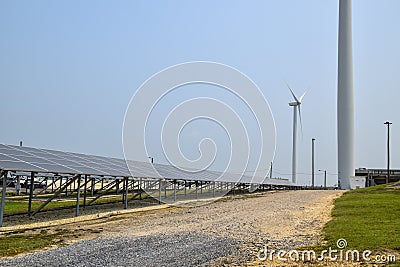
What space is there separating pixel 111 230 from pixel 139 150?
14714mm

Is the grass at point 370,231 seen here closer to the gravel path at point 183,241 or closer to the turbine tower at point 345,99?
the gravel path at point 183,241

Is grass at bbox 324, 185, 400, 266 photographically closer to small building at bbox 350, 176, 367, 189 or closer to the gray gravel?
the gray gravel

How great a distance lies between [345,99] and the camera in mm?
64125

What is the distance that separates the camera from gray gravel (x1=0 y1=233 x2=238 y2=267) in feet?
36.1

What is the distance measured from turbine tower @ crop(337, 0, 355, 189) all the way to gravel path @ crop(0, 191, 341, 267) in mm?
45515

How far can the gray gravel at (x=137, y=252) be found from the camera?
36.1 feet

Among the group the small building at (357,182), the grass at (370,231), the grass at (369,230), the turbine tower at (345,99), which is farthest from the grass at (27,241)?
the turbine tower at (345,99)

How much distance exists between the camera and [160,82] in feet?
91.6

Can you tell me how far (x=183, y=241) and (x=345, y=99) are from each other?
2149 inches

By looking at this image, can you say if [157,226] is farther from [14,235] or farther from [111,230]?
[14,235]

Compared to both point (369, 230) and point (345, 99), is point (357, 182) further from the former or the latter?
point (369, 230)

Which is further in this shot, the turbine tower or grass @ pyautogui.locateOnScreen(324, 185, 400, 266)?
the turbine tower

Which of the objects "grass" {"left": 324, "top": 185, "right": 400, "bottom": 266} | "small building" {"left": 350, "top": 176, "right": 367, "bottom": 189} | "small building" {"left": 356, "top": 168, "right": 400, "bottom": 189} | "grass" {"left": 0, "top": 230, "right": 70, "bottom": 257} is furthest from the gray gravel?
"small building" {"left": 356, "top": 168, "right": 400, "bottom": 189}

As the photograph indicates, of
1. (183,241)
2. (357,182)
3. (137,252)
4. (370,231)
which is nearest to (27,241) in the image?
(137,252)
